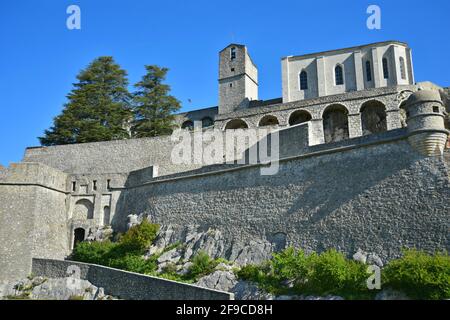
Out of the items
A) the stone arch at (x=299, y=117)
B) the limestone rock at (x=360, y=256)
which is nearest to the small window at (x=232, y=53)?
the stone arch at (x=299, y=117)

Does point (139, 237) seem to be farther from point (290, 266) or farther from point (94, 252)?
point (290, 266)

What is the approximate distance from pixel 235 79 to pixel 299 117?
799cm

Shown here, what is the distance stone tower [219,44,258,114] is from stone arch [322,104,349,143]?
787 cm

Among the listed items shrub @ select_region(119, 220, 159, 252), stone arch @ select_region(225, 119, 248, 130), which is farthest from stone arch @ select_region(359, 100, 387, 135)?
shrub @ select_region(119, 220, 159, 252)

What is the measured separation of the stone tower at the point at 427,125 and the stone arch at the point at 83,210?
2015 cm

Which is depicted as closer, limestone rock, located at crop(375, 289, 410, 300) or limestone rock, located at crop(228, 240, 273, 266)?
limestone rock, located at crop(375, 289, 410, 300)

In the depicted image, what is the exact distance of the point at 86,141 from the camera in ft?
123

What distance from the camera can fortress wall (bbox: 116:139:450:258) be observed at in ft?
58.5

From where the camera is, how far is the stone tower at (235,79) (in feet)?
125

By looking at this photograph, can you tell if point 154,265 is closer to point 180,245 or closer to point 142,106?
point 180,245

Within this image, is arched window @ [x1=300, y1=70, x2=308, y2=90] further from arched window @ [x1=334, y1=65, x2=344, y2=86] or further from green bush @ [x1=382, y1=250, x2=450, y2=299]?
green bush @ [x1=382, y1=250, x2=450, y2=299]

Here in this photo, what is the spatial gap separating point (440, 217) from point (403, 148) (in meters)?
3.19

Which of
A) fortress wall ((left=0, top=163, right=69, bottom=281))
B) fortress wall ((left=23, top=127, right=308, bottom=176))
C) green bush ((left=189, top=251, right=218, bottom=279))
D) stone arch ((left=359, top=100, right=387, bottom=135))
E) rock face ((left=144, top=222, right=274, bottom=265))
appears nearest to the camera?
green bush ((left=189, top=251, right=218, bottom=279))

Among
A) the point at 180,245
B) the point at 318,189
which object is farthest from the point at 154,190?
the point at 318,189
